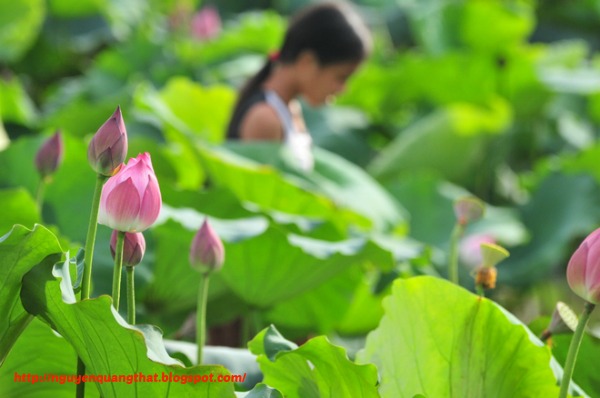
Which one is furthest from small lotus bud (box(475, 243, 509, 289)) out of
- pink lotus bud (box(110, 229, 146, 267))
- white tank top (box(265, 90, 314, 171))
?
white tank top (box(265, 90, 314, 171))

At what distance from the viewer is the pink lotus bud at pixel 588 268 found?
0.76m

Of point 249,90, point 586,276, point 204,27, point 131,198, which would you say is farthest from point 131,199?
point 204,27

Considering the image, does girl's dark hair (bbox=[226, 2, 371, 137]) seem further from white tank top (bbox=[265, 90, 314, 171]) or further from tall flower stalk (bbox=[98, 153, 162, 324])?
tall flower stalk (bbox=[98, 153, 162, 324])

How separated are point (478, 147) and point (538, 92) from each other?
14.8 inches

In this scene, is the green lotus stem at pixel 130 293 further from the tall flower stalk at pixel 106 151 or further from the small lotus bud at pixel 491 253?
the small lotus bud at pixel 491 253

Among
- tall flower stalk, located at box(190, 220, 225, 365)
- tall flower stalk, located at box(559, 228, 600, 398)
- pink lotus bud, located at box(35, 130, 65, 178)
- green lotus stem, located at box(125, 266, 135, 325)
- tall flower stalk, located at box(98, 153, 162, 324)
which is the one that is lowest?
pink lotus bud, located at box(35, 130, 65, 178)

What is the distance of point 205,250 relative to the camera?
0.94 meters

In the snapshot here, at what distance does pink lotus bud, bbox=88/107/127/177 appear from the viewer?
2.56ft

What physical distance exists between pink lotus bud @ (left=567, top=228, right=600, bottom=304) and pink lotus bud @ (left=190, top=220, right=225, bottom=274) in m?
0.31

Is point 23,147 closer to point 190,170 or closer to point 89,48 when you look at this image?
point 190,170

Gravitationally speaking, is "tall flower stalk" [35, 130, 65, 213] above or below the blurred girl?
above

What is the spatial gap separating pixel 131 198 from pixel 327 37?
1.35 m

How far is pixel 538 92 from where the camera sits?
129 inches

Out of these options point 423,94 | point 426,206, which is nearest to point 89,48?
point 423,94
